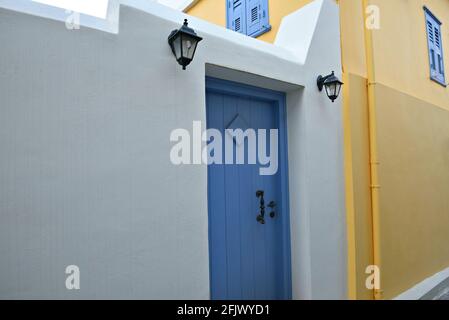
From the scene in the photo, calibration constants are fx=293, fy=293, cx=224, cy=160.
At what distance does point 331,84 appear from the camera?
3115mm

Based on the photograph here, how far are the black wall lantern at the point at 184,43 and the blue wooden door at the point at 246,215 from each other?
617 millimetres

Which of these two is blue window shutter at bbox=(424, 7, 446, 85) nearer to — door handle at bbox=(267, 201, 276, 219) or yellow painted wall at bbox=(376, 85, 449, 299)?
yellow painted wall at bbox=(376, 85, 449, 299)

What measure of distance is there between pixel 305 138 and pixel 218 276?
1621 millimetres

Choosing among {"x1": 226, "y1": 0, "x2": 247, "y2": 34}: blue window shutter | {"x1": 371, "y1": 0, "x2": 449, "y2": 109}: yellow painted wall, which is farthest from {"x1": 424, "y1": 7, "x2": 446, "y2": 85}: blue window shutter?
{"x1": 226, "y1": 0, "x2": 247, "y2": 34}: blue window shutter

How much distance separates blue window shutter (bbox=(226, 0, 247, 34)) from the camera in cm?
455

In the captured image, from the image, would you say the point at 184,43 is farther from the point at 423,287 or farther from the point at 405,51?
the point at 423,287

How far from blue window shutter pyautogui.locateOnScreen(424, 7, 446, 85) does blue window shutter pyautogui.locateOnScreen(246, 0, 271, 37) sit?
336 centimetres

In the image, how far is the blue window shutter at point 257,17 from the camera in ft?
13.5

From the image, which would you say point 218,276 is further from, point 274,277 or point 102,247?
point 102,247

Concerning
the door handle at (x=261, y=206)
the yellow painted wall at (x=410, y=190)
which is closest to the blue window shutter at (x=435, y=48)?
the yellow painted wall at (x=410, y=190)

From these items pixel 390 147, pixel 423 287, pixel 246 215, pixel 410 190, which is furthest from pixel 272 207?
pixel 423 287

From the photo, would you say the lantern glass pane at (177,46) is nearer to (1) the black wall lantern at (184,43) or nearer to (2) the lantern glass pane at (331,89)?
(1) the black wall lantern at (184,43)

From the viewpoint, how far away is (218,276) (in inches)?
107
